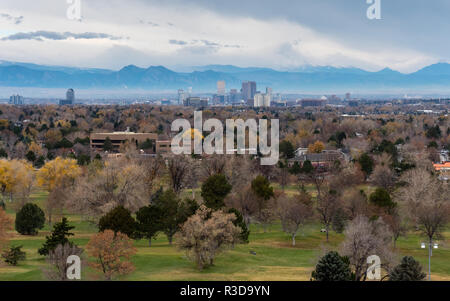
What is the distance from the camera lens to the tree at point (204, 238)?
116ft

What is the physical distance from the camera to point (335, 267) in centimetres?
2741

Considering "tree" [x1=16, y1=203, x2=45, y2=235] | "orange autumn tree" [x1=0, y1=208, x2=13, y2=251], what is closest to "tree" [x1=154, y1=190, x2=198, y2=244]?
"tree" [x1=16, y1=203, x2=45, y2=235]

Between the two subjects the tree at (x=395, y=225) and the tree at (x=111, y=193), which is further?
the tree at (x=111, y=193)

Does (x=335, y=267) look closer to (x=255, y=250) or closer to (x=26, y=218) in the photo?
(x=255, y=250)

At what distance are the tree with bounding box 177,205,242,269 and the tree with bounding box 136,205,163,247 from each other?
6.83 metres

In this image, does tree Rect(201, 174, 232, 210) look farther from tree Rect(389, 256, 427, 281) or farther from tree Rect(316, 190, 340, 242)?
tree Rect(389, 256, 427, 281)

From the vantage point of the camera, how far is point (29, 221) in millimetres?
46344

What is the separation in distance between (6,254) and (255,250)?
18.4 m

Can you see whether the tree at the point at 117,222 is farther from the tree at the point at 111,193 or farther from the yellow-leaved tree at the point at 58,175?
the yellow-leaved tree at the point at 58,175

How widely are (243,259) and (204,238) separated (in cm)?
466

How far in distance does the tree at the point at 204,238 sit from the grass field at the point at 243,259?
2.75 ft

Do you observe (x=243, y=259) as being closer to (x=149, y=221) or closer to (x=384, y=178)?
(x=149, y=221)

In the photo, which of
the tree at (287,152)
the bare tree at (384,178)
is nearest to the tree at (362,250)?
the bare tree at (384,178)

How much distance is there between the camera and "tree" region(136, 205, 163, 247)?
141ft
